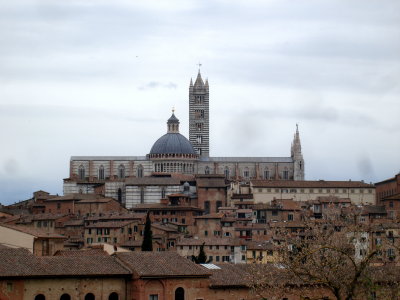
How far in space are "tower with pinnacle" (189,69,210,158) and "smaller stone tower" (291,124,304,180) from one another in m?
13.8

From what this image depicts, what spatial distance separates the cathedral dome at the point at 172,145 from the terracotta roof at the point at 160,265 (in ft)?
249

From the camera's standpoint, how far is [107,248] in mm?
Answer: 61906

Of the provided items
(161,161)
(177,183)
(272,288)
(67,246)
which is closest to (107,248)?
(67,246)

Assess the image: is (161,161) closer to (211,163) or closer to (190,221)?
(211,163)

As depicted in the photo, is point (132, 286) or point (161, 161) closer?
point (132, 286)

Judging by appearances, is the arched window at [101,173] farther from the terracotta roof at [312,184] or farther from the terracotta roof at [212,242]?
the terracotta roof at [212,242]

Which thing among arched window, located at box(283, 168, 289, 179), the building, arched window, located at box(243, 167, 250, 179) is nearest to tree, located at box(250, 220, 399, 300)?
the building

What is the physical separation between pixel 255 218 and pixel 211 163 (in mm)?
32179

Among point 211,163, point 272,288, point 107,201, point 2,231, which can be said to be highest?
point 211,163

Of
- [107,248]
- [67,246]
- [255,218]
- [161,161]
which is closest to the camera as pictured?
[107,248]

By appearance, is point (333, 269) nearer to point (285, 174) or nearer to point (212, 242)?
point (212, 242)

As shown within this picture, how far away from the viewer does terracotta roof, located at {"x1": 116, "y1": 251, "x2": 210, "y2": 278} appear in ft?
141

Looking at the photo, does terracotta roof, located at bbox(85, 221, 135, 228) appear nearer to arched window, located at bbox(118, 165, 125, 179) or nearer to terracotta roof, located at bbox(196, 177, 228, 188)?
terracotta roof, located at bbox(196, 177, 228, 188)

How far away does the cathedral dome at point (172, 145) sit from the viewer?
121m
